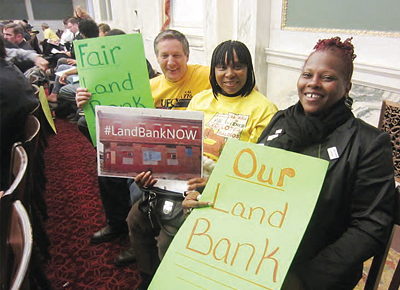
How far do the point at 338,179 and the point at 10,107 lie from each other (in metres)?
1.70

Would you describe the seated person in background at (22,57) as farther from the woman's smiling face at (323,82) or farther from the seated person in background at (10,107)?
the woman's smiling face at (323,82)

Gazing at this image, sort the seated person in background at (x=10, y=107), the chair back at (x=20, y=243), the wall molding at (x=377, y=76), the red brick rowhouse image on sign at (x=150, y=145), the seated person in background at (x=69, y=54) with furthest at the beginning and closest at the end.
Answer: the seated person in background at (x=69, y=54)
the seated person in background at (x=10, y=107)
the wall molding at (x=377, y=76)
the red brick rowhouse image on sign at (x=150, y=145)
the chair back at (x=20, y=243)

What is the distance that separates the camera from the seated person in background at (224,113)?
124 centimetres

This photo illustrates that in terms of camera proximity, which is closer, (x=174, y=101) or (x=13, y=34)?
(x=174, y=101)

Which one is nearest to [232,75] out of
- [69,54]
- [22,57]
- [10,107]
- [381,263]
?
[381,263]

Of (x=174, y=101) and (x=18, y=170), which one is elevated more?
(x=174, y=101)

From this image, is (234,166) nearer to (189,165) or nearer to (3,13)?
(189,165)

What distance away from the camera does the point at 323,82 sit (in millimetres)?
926

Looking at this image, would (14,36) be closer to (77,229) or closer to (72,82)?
(72,82)

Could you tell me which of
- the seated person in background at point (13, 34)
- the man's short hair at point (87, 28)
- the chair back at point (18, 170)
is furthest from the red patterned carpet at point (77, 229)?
the seated person in background at point (13, 34)

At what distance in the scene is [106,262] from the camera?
1810mm

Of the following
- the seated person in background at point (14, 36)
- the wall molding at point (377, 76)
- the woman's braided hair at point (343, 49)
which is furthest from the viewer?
the seated person in background at point (14, 36)

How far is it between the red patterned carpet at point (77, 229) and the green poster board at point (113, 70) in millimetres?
883

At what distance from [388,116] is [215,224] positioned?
4.38 ft
